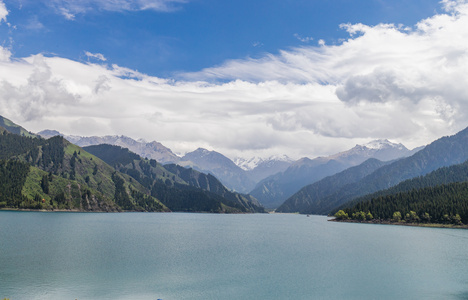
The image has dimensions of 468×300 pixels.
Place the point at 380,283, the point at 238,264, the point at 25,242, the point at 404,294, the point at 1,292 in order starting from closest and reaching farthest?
1. the point at 1,292
2. the point at 404,294
3. the point at 380,283
4. the point at 238,264
5. the point at 25,242

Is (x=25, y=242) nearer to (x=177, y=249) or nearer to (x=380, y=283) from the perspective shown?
(x=177, y=249)

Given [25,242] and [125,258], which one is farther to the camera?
[25,242]

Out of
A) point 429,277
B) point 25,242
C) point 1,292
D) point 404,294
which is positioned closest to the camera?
point 1,292

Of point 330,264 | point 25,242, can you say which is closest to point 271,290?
point 330,264

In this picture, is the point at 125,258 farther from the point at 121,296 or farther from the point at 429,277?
the point at 429,277

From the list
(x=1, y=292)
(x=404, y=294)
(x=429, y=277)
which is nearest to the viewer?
(x=1, y=292)

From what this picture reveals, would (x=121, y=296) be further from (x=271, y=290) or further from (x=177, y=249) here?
(x=177, y=249)

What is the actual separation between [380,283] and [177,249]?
65.2 meters

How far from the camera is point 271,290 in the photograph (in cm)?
6769

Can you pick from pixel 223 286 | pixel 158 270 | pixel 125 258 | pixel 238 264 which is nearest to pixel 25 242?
pixel 125 258

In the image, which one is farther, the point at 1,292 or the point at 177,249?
the point at 177,249

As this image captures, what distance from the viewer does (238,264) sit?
9294 cm

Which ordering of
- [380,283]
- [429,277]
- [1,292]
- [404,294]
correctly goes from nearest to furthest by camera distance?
[1,292] < [404,294] < [380,283] < [429,277]

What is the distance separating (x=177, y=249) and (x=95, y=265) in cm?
3682
